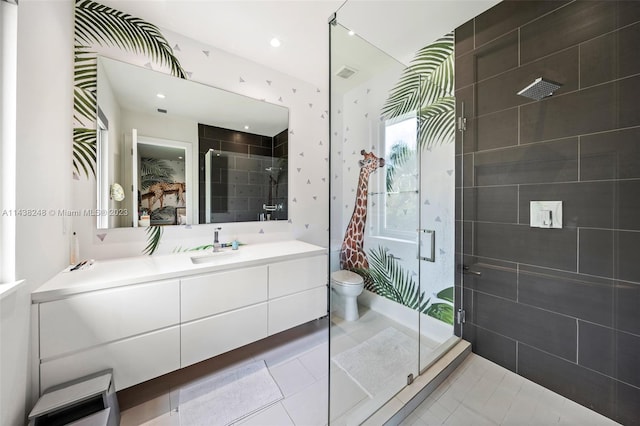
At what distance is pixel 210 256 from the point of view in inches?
75.2

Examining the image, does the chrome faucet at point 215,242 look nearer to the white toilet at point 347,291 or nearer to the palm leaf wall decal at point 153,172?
the palm leaf wall decal at point 153,172

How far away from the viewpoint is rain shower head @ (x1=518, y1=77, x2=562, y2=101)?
145 centimetres

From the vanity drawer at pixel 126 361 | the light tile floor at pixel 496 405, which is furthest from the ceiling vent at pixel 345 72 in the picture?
the light tile floor at pixel 496 405

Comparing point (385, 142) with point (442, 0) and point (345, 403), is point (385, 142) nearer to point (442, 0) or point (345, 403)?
point (442, 0)

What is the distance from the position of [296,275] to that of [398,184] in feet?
3.68

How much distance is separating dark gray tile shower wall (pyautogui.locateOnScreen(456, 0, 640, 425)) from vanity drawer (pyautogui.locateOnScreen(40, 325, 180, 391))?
215 centimetres

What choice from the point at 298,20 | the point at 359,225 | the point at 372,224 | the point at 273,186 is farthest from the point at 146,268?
the point at 298,20

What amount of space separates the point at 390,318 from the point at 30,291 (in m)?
2.11

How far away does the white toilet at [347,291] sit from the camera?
1.59 meters

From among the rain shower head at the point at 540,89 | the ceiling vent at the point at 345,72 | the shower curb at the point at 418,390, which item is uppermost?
the ceiling vent at the point at 345,72

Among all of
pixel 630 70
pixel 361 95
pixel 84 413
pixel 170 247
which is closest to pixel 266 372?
pixel 84 413

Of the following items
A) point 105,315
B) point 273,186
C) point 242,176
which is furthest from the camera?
point 273,186

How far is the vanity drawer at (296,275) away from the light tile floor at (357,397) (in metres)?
0.51

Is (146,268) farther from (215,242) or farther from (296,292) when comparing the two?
(296,292)
